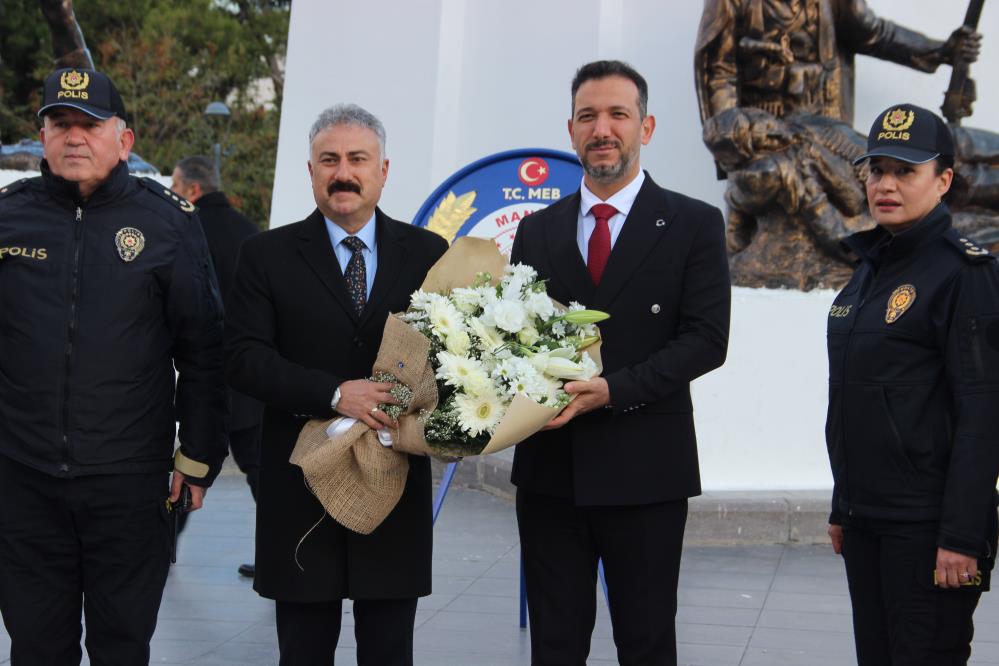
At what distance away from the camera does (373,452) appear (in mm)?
3252

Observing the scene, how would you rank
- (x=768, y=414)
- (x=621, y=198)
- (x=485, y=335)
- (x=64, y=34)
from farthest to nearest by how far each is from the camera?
(x=64, y=34)
(x=768, y=414)
(x=621, y=198)
(x=485, y=335)

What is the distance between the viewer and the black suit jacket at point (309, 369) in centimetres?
342

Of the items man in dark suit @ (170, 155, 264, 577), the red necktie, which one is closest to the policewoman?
the red necktie

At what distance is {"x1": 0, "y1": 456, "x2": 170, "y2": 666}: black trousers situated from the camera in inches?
134

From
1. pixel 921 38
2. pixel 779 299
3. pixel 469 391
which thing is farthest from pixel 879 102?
pixel 469 391

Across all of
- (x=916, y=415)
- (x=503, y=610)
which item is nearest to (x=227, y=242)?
(x=503, y=610)

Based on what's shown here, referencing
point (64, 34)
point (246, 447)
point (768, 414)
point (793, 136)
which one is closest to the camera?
point (246, 447)

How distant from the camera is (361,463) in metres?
3.24

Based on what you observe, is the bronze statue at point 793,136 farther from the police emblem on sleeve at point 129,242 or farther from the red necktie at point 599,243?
the police emblem on sleeve at point 129,242

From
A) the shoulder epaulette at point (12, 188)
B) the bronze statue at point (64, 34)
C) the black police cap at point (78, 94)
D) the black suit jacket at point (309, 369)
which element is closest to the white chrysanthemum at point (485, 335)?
the black suit jacket at point (309, 369)

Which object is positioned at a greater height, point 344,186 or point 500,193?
point 500,193

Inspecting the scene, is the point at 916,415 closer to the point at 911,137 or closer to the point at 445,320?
the point at 911,137

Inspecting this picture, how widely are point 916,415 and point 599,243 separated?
948 mm

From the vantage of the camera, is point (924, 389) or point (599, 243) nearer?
point (924, 389)
